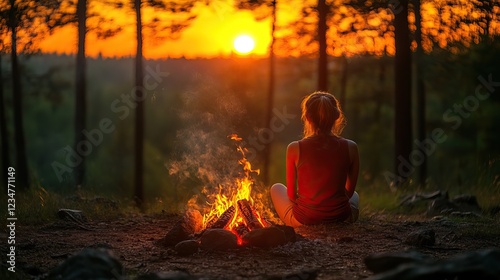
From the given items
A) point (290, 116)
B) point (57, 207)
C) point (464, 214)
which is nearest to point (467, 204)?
point (464, 214)

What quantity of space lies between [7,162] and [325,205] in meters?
18.9

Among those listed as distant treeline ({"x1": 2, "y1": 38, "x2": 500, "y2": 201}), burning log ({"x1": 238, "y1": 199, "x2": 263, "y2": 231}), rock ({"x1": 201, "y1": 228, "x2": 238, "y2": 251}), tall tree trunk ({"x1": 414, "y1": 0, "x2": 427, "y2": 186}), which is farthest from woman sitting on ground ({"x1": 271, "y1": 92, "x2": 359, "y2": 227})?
tall tree trunk ({"x1": 414, "y1": 0, "x2": 427, "y2": 186})

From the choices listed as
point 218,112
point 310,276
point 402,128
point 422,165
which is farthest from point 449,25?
point 310,276

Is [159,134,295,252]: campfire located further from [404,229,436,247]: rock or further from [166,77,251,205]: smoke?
[404,229,436,247]: rock

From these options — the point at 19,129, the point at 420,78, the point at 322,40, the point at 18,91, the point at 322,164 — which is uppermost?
the point at 322,40

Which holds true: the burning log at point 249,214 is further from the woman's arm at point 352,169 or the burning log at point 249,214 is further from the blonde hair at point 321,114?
the woman's arm at point 352,169

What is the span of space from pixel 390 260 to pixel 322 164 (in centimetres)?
256

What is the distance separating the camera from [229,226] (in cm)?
895

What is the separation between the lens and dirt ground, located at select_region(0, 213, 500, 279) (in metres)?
7.28

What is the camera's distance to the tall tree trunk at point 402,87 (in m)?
16.4

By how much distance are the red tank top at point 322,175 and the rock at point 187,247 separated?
6.06 ft

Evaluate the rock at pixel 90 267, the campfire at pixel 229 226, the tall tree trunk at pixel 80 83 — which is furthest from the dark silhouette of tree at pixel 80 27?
the rock at pixel 90 267

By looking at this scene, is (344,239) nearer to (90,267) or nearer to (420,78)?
(90,267)

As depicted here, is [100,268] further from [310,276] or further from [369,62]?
[369,62]
